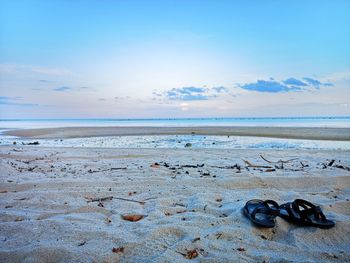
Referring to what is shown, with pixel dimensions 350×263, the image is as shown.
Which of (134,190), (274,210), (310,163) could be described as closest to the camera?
(274,210)

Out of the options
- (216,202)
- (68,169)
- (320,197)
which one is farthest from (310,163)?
(68,169)

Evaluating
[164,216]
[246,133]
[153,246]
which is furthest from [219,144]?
[153,246]

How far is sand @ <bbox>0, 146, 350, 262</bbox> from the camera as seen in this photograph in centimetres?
222

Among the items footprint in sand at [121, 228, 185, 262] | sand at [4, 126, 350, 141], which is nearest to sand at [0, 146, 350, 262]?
footprint in sand at [121, 228, 185, 262]

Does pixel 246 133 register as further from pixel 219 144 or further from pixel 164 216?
pixel 164 216

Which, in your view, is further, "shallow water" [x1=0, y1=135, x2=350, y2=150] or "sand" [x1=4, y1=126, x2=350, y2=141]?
"sand" [x1=4, y1=126, x2=350, y2=141]

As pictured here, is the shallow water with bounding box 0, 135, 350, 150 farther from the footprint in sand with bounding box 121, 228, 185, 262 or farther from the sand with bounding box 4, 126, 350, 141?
the footprint in sand with bounding box 121, 228, 185, 262

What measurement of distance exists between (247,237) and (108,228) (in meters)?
1.43

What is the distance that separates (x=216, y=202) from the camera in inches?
143

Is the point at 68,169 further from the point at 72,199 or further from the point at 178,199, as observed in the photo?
the point at 178,199

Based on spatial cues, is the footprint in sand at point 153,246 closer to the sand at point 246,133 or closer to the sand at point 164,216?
the sand at point 164,216

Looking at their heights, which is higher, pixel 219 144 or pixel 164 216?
pixel 219 144

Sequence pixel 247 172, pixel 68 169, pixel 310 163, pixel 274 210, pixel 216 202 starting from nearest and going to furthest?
pixel 274 210, pixel 216 202, pixel 247 172, pixel 68 169, pixel 310 163

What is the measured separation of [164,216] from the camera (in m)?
3.07
